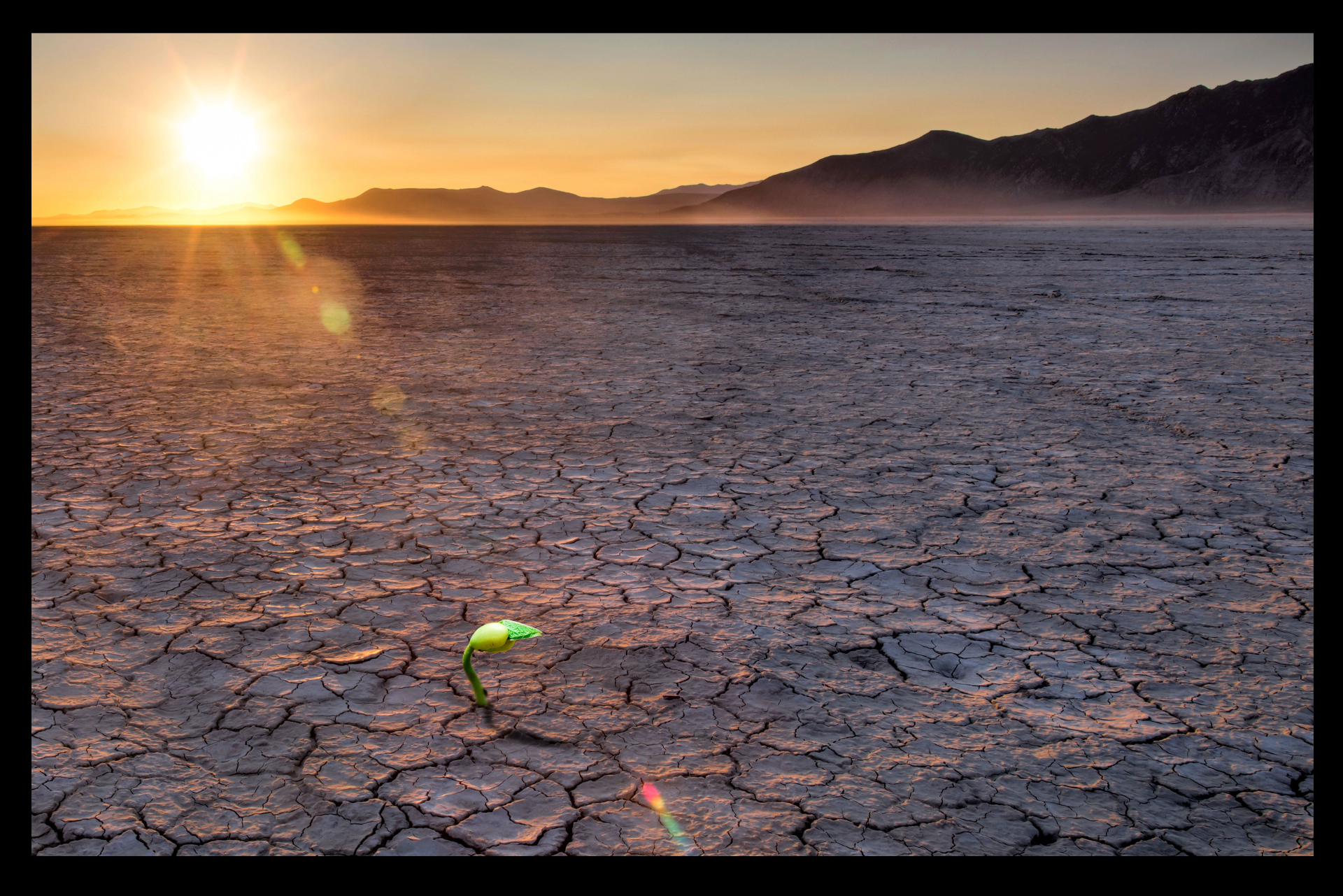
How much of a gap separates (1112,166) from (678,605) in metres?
128

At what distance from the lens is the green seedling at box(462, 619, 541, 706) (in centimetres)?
252

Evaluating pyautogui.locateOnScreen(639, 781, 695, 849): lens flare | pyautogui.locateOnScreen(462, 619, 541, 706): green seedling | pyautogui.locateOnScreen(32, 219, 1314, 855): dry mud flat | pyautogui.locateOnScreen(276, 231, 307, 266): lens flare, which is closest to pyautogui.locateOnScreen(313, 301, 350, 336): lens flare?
pyautogui.locateOnScreen(32, 219, 1314, 855): dry mud flat

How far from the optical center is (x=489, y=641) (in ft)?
8.36

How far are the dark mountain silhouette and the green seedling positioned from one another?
11264 centimetres

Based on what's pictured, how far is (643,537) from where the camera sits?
12.9 ft

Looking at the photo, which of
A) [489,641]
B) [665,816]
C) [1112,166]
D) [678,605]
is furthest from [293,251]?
[1112,166]

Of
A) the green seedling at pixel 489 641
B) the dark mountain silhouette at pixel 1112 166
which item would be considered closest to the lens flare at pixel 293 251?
the green seedling at pixel 489 641

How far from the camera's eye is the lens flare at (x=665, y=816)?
6.69 feet

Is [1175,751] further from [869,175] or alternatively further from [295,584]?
[869,175]

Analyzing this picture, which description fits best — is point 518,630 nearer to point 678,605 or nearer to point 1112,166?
point 678,605

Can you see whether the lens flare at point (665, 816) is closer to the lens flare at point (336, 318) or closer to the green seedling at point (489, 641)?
the green seedling at point (489, 641)

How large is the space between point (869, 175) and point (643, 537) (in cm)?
13771

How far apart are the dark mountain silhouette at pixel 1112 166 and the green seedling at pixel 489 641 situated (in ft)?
370
